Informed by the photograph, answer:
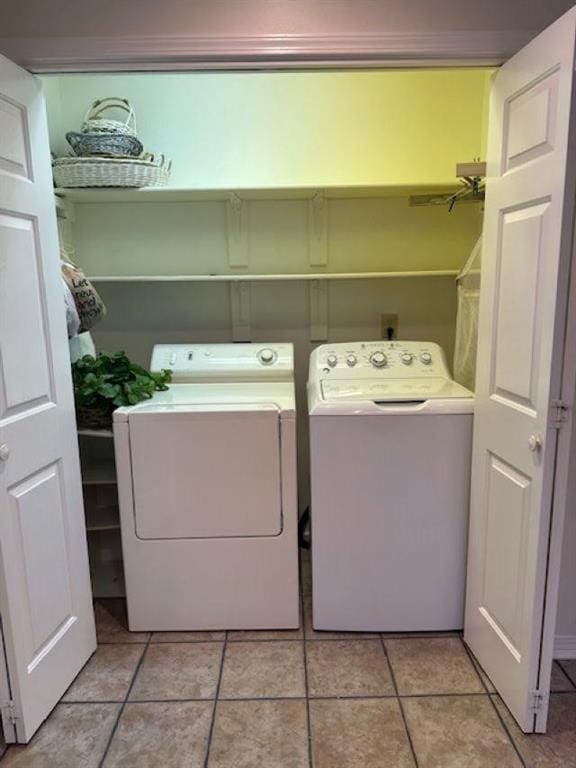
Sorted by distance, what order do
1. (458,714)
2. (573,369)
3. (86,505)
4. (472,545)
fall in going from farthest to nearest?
1. (86,505)
2. (472,545)
3. (458,714)
4. (573,369)

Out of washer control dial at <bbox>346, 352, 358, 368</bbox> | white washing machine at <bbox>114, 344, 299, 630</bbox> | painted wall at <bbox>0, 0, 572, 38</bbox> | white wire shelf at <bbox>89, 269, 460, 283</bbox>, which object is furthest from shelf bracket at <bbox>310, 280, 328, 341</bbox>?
painted wall at <bbox>0, 0, 572, 38</bbox>

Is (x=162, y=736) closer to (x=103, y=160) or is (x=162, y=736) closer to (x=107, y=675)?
(x=107, y=675)

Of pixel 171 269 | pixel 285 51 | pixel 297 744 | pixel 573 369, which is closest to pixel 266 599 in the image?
pixel 297 744

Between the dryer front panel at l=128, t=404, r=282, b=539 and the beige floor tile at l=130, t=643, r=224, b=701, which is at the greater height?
the dryer front panel at l=128, t=404, r=282, b=539

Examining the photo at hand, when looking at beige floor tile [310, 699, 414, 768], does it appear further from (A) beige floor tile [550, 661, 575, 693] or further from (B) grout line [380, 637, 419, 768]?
(A) beige floor tile [550, 661, 575, 693]

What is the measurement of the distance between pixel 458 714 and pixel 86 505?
1.57 m

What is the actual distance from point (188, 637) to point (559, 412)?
1532mm

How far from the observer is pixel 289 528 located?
6.23 feet

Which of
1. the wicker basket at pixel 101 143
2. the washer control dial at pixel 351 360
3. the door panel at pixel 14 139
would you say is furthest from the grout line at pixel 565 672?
the wicker basket at pixel 101 143

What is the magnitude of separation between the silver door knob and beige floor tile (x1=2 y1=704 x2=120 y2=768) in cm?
147

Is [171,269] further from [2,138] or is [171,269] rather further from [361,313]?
[2,138]

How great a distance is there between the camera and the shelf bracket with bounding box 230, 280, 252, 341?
2.54 m

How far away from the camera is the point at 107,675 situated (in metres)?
1.79

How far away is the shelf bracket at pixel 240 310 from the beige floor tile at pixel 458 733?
167 cm
